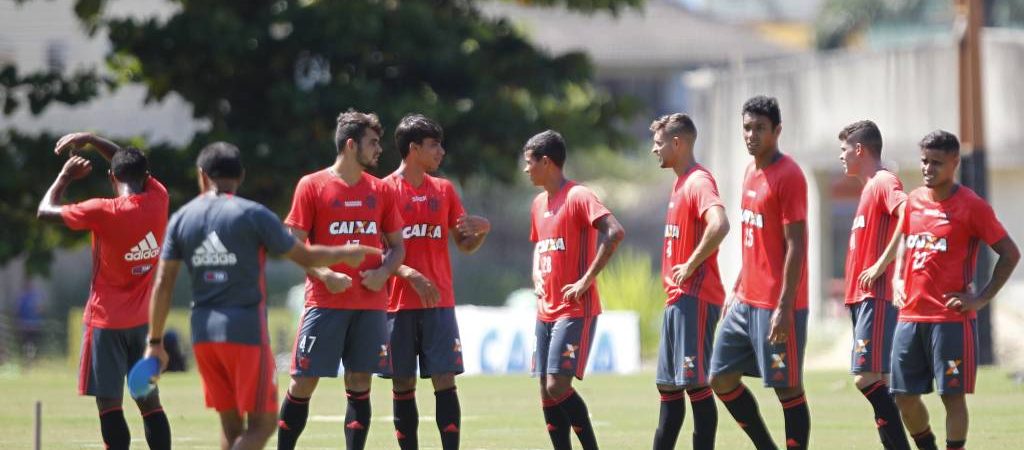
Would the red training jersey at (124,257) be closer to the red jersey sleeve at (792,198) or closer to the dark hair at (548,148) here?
the dark hair at (548,148)

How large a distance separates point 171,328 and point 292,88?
445 cm

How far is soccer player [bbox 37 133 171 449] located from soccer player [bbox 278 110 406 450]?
0.89 meters

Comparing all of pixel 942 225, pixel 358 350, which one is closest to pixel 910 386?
pixel 942 225

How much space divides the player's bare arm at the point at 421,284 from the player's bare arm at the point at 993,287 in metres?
3.33

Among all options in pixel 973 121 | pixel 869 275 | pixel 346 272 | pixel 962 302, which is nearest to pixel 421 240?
pixel 346 272

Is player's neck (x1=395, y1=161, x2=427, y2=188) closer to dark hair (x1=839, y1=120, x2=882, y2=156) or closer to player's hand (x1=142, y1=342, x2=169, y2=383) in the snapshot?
player's hand (x1=142, y1=342, x2=169, y2=383)

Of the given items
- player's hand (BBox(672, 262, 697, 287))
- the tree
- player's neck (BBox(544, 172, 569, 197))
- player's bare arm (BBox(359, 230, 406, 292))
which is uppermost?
the tree

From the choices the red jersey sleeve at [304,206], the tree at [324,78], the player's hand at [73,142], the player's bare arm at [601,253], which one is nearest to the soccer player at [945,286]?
the player's bare arm at [601,253]

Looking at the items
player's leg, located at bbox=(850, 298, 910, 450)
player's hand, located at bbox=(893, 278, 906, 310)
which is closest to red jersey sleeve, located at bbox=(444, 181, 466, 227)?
player's leg, located at bbox=(850, 298, 910, 450)

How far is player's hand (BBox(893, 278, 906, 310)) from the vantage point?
1113 centimetres

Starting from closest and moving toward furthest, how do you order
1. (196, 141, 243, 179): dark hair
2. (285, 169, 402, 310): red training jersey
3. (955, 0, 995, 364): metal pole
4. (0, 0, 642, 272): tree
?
(196, 141, 243, 179): dark hair, (285, 169, 402, 310): red training jersey, (955, 0, 995, 364): metal pole, (0, 0, 642, 272): tree

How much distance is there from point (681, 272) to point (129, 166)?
A: 3585mm

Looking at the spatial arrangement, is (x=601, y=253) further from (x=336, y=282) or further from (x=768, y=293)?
(x=336, y=282)

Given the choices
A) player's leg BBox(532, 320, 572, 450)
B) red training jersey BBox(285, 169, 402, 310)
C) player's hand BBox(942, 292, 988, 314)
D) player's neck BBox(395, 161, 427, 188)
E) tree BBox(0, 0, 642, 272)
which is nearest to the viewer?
player's hand BBox(942, 292, 988, 314)
